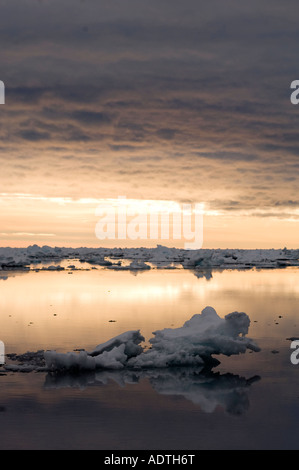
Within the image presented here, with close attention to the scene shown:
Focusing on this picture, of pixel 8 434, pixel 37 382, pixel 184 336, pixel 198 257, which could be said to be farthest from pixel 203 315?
pixel 198 257

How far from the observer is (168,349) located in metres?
10.2

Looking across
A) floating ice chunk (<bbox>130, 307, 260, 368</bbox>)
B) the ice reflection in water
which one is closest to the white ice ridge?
floating ice chunk (<bbox>130, 307, 260, 368</bbox>)

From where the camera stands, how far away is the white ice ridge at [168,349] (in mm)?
9250

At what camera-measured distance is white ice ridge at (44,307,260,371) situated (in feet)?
30.3

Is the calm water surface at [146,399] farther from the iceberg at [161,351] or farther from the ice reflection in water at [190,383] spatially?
the iceberg at [161,351]

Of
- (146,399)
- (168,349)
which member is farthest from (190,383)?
(168,349)

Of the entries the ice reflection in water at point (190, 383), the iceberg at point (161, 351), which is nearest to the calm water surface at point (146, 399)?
the ice reflection in water at point (190, 383)

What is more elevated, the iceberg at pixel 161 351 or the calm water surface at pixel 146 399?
the iceberg at pixel 161 351

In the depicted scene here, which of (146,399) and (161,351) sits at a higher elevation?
(161,351)

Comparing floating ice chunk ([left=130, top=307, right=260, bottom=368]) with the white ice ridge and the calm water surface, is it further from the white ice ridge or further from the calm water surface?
the calm water surface

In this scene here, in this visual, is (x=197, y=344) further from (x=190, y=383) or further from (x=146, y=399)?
(x=146, y=399)

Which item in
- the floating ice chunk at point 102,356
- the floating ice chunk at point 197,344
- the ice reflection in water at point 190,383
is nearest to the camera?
the ice reflection in water at point 190,383
